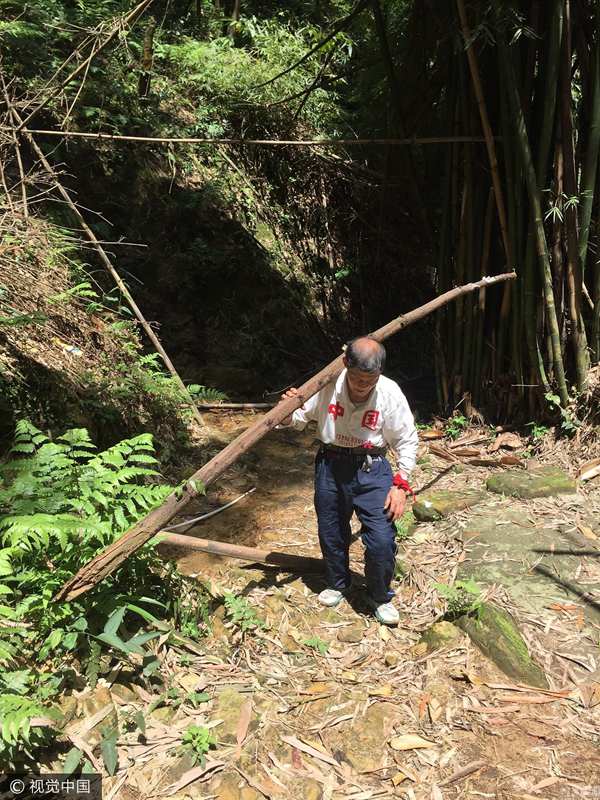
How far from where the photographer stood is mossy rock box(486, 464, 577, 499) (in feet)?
12.2

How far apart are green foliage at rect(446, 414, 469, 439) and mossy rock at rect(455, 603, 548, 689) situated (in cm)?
212

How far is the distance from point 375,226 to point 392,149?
94 cm

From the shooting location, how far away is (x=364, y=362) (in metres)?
2.31

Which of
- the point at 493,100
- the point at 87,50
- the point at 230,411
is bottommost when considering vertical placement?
the point at 230,411

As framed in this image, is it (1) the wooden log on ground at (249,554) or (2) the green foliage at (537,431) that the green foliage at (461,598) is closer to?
(1) the wooden log on ground at (249,554)

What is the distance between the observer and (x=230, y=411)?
17.2 feet

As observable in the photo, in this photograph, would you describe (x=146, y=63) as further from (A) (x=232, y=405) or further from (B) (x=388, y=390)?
(B) (x=388, y=390)

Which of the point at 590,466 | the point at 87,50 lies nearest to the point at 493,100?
the point at 590,466

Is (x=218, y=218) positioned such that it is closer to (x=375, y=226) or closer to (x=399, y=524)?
(x=375, y=226)

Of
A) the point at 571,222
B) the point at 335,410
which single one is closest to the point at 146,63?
the point at 571,222

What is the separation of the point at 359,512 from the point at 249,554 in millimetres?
662

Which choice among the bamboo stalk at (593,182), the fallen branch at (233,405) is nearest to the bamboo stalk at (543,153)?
the bamboo stalk at (593,182)

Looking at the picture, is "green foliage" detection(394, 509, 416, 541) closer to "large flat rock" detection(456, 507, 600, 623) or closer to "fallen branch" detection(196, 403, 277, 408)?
"large flat rock" detection(456, 507, 600, 623)

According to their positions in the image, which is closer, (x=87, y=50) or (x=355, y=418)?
(x=355, y=418)
